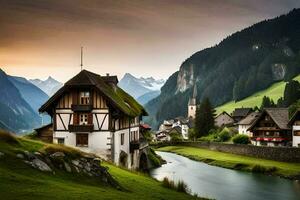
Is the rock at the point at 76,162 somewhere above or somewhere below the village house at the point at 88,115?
below

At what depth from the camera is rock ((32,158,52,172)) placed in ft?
77.4

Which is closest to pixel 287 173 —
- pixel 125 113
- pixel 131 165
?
pixel 131 165

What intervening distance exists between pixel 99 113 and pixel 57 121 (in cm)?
562

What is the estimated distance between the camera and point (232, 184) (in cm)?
5922

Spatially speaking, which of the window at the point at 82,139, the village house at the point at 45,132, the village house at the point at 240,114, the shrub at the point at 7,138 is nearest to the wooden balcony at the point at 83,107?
the window at the point at 82,139

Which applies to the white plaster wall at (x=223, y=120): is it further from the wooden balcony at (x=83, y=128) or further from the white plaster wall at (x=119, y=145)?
the wooden balcony at (x=83, y=128)

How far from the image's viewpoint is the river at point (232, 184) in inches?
1965

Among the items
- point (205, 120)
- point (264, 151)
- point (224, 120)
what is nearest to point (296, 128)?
point (264, 151)

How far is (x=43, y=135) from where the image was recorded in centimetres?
5816

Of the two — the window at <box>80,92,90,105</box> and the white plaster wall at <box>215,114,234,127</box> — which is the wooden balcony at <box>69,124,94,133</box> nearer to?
the window at <box>80,92,90,105</box>

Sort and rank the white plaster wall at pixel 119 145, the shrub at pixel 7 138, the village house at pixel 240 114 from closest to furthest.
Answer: the shrub at pixel 7 138
the white plaster wall at pixel 119 145
the village house at pixel 240 114

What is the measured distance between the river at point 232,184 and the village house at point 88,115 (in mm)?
10295

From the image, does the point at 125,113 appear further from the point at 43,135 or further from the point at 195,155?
the point at 195,155

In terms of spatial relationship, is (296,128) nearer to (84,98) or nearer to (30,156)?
(84,98)
